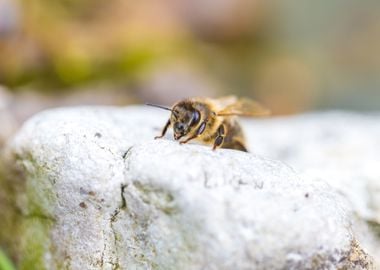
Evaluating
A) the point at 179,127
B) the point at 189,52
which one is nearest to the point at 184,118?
the point at 179,127

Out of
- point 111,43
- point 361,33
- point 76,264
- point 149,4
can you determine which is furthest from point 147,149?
point 361,33

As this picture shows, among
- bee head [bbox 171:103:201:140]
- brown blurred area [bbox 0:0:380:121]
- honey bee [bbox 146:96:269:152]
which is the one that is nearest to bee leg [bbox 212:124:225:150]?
honey bee [bbox 146:96:269:152]

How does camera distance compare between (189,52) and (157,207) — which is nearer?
(157,207)

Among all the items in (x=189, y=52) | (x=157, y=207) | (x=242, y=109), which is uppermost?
(x=242, y=109)

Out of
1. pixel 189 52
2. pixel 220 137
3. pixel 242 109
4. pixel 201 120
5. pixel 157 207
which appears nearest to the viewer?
pixel 157 207

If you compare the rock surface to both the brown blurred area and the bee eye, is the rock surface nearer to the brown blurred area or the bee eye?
the bee eye

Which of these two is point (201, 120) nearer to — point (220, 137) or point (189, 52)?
point (220, 137)
